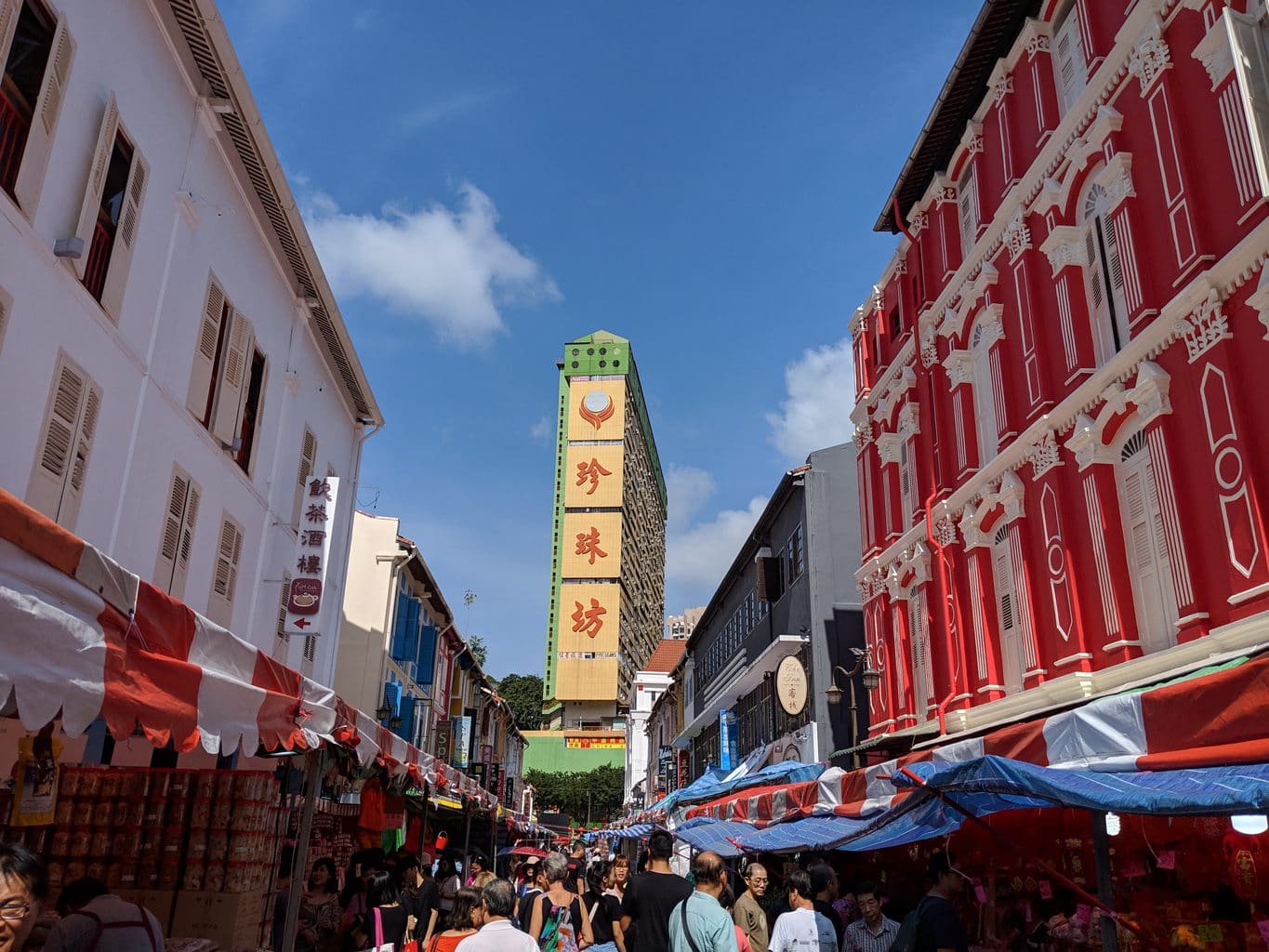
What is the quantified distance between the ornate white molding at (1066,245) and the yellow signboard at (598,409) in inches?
3237

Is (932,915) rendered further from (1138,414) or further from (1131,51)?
(1131,51)

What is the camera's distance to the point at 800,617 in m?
24.6

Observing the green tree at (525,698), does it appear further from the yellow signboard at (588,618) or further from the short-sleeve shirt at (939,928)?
the short-sleeve shirt at (939,928)

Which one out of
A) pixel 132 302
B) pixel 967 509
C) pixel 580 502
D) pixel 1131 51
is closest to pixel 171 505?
pixel 132 302

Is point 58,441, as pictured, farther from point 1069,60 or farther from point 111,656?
point 1069,60

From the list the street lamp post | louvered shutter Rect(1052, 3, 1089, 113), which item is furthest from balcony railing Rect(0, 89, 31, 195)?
the street lamp post

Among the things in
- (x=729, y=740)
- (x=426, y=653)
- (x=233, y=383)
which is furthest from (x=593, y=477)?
(x=233, y=383)

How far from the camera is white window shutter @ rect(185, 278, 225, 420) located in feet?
43.0

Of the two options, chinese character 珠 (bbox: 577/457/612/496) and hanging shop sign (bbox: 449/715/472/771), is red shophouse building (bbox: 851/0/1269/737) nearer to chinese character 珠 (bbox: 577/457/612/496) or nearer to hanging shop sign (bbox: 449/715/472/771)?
hanging shop sign (bbox: 449/715/472/771)

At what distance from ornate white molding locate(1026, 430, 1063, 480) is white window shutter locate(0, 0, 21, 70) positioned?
1212 centimetres

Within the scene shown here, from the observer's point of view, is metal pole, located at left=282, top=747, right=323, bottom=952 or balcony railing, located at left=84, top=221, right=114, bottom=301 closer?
metal pole, located at left=282, top=747, right=323, bottom=952

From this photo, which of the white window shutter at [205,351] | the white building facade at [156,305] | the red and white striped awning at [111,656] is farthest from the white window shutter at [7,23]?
the red and white striped awning at [111,656]

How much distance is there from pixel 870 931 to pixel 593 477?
85854mm

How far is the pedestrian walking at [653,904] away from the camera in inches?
257
